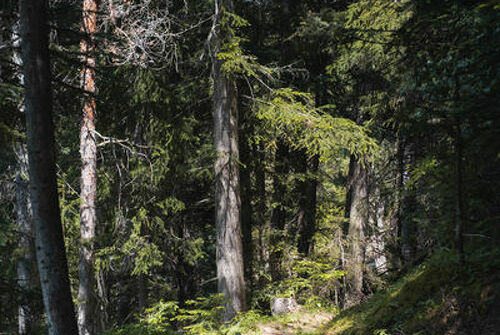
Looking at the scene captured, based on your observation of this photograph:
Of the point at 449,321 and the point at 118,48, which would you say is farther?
the point at 118,48

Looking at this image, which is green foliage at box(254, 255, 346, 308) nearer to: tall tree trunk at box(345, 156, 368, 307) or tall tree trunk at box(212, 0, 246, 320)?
tall tree trunk at box(345, 156, 368, 307)

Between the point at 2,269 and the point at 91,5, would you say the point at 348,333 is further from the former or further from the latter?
the point at 91,5

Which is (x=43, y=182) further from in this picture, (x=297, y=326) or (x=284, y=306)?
(x=284, y=306)

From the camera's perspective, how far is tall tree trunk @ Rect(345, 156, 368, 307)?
10367mm

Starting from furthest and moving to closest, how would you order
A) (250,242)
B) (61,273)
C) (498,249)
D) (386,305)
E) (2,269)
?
(250,242) < (2,269) < (61,273) < (386,305) < (498,249)

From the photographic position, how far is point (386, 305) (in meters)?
3.89

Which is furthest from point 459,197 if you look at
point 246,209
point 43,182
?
point 246,209

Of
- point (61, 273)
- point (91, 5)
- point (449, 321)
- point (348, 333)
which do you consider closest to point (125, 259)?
point (61, 273)

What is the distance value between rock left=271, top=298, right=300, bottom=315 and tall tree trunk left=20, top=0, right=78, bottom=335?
5670 mm

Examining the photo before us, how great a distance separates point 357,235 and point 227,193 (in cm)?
428

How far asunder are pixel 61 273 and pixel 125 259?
217 inches

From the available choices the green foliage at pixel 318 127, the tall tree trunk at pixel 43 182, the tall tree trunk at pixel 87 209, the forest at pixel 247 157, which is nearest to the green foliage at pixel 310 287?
the forest at pixel 247 157

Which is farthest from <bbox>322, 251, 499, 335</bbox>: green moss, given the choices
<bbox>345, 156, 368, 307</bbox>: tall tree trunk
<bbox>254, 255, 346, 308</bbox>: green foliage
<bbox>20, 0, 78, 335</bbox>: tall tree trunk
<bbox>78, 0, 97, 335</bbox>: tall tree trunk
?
<bbox>78, 0, 97, 335</bbox>: tall tree trunk

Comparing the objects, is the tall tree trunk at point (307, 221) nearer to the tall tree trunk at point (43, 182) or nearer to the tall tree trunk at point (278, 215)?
the tall tree trunk at point (278, 215)
